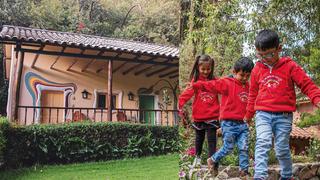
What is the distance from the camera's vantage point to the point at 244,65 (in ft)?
6.95

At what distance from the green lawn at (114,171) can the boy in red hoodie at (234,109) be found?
582 mm

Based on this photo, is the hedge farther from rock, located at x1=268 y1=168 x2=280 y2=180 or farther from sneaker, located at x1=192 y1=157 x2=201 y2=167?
sneaker, located at x1=192 y1=157 x2=201 y2=167

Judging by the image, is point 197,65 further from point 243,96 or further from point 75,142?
point 75,142

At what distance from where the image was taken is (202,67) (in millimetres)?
1956

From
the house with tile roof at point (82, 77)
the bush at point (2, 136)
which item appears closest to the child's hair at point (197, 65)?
the house with tile roof at point (82, 77)

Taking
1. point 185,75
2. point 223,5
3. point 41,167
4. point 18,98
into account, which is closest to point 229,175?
point 185,75

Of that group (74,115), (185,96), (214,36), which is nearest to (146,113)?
(74,115)

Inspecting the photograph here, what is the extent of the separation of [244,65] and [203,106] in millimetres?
328

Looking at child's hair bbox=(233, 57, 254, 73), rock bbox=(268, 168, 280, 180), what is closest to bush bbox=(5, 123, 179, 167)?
rock bbox=(268, 168, 280, 180)

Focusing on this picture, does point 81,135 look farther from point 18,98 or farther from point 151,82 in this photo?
point 151,82

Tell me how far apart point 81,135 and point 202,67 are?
4.58 metres

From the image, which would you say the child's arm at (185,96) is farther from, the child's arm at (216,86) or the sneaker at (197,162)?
the sneaker at (197,162)

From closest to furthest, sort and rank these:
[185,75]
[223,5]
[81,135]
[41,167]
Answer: [185,75] → [223,5] → [41,167] → [81,135]

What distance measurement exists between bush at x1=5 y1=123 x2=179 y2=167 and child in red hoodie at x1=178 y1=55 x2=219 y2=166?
3.29 metres
